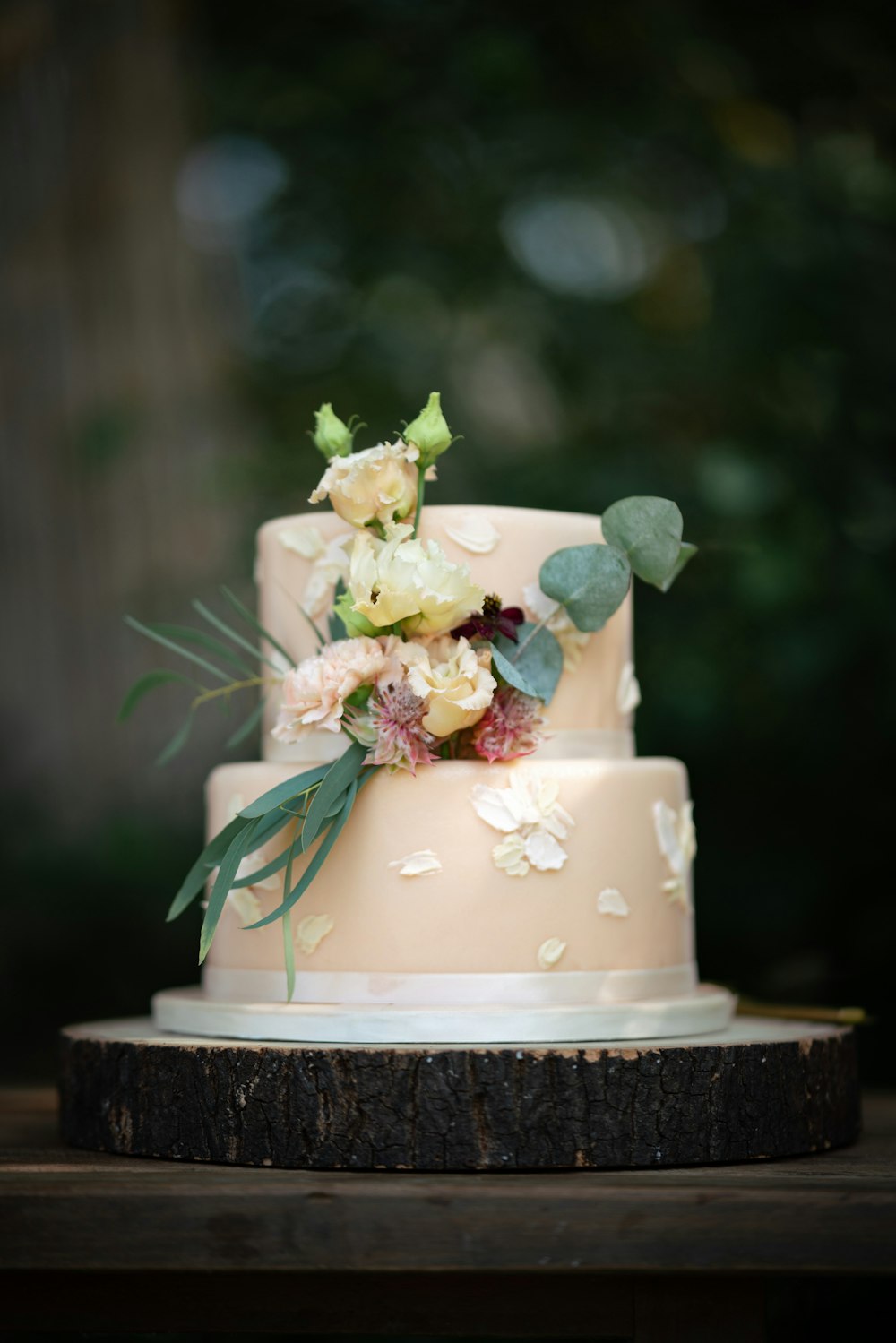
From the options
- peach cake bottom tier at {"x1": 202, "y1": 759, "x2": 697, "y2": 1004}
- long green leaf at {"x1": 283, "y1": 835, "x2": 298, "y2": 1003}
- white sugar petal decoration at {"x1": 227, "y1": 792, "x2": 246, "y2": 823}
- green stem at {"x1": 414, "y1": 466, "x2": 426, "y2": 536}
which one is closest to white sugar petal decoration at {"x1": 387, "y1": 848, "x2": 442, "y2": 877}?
peach cake bottom tier at {"x1": 202, "y1": 759, "x2": 697, "y2": 1004}

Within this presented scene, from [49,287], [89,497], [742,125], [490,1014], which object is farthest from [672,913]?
[49,287]

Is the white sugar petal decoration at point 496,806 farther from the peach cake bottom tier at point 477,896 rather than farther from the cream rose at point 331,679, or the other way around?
the cream rose at point 331,679

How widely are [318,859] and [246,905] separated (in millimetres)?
162

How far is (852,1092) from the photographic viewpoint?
141 centimetres

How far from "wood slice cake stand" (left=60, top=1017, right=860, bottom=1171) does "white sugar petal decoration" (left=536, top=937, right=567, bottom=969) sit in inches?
3.8

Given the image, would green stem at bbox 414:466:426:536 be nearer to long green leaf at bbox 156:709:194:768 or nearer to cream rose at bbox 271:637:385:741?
cream rose at bbox 271:637:385:741

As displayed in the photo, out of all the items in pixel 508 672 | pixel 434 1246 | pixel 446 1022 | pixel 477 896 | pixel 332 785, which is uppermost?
pixel 508 672

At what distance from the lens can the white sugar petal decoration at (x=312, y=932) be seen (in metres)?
1.36

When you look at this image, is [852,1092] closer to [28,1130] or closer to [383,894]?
[383,894]

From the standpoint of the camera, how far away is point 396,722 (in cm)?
133

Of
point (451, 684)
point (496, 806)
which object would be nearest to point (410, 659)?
point (451, 684)

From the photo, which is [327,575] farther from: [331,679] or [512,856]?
[512,856]

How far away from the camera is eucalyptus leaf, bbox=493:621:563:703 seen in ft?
4.62

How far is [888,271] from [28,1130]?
178cm
